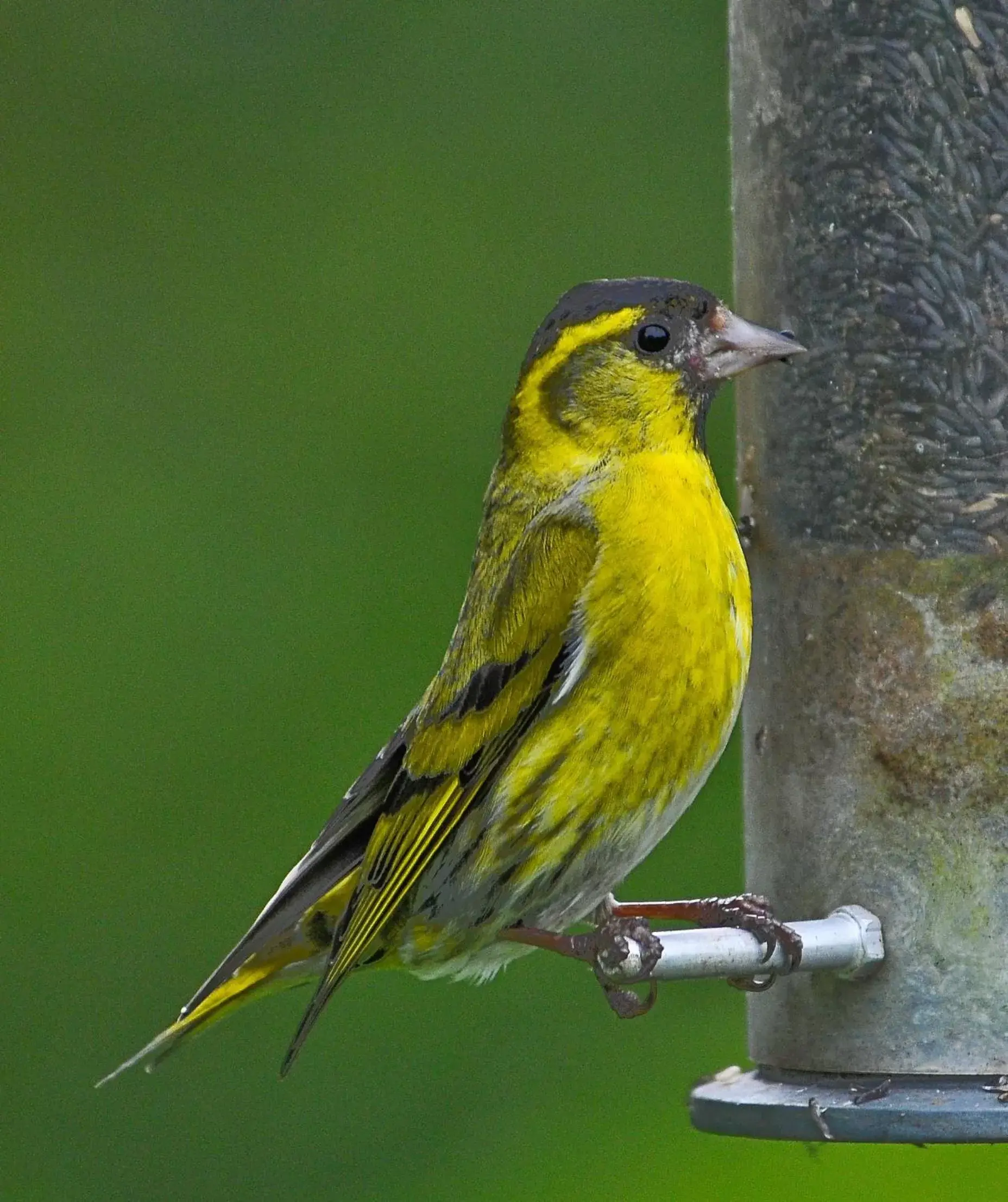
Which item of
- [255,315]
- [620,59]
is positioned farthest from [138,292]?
[620,59]

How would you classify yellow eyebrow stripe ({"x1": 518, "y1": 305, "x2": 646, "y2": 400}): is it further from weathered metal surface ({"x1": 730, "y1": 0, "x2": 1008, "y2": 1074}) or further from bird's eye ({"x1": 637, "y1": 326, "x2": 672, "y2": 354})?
weathered metal surface ({"x1": 730, "y1": 0, "x2": 1008, "y2": 1074})

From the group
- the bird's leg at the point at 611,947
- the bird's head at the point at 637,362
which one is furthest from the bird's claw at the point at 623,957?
the bird's head at the point at 637,362

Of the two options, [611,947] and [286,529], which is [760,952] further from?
[286,529]

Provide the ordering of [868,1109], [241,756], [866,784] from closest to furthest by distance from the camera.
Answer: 1. [868,1109]
2. [866,784]
3. [241,756]

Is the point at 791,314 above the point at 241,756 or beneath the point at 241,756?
above

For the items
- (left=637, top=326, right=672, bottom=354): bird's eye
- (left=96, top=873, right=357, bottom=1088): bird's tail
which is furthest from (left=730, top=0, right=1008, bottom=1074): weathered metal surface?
(left=96, top=873, right=357, bottom=1088): bird's tail

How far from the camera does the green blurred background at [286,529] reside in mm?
8000

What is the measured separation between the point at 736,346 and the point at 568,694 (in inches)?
31.6

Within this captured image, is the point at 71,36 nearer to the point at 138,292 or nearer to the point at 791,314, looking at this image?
the point at 138,292

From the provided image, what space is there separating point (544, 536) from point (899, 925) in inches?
43.2

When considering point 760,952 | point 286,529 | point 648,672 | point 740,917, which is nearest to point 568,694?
point 648,672

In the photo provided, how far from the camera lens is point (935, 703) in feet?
19.6

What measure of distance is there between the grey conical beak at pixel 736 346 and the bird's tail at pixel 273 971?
136cm

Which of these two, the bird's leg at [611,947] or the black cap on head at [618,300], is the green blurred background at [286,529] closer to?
the bird's leg at [611,947]
